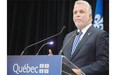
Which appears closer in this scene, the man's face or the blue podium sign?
the blue podium sign

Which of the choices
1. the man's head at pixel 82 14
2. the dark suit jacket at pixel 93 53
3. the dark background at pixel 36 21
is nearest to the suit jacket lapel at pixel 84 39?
the dark suit jacket at pixel 93 53

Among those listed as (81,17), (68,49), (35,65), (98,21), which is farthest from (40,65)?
(98,21)

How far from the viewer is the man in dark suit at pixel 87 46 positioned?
380 centimetres

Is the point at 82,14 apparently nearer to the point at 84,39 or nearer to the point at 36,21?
the point at 84,39

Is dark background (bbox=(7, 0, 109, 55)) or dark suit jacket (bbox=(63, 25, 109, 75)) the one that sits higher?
dark background (bbox=(7, 0, 109, 55))

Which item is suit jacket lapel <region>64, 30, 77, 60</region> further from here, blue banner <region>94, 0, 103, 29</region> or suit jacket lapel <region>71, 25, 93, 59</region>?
blue banner <region>94, 0, 103, 29</region>

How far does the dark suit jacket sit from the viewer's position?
3801 millimetres

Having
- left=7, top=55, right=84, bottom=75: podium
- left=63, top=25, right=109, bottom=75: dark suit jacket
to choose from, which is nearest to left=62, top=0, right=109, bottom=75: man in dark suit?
left=63, top=25, right=109, bottom=75: dark suit jacket

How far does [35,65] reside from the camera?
3.72 metres

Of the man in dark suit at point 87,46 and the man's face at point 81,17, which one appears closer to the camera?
the man in dark suit at point 87,46

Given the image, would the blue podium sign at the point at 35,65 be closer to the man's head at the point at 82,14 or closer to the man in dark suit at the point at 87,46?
the man in dark suit at the point at 87,46

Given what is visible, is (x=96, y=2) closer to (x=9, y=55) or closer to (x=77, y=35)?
(x=77, y=35)

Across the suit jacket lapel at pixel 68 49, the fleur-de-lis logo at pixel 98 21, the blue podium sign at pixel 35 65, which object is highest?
the fleur-de-lis logo at pixel 98 21

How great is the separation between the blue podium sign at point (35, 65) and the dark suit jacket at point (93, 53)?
1.13 ft
